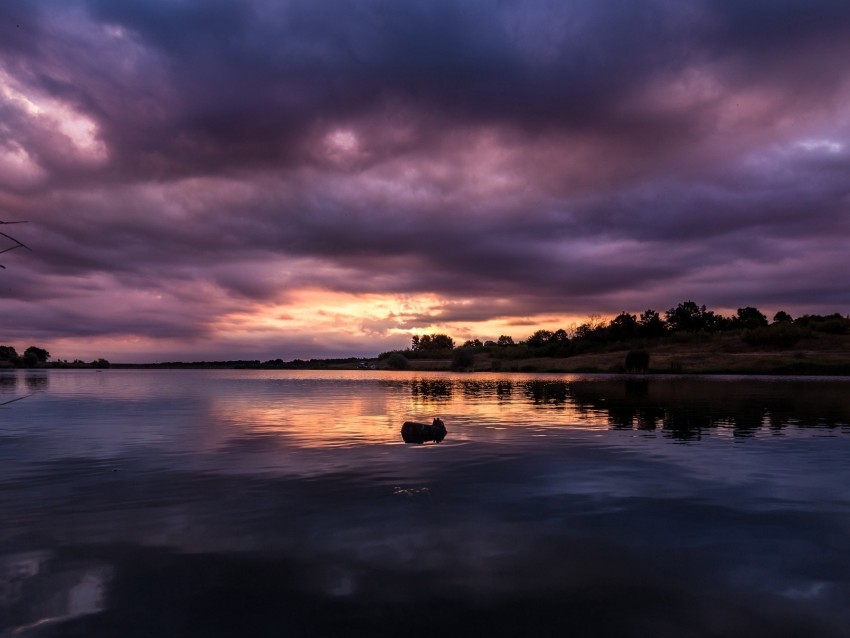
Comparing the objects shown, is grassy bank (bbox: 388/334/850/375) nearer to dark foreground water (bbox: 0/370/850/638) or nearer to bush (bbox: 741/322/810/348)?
bush (bbox: 741/322/810/348)

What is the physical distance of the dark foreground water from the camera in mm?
A: 8680

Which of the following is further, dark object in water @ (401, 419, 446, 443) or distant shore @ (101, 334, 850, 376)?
distant shore @ (101, 334, 850, 376)

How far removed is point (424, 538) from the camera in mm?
12406

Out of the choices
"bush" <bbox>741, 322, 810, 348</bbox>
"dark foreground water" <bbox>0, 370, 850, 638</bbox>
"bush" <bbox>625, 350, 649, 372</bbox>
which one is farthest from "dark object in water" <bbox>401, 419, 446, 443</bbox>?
"bush" <bbox>741, 322, 810, 348</bbox>

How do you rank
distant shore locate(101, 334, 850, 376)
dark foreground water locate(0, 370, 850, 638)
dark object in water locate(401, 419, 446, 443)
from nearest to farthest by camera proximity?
1. dark foreground water locate(0, 370, 850, 638)
2. dark object in water locate(401, 419, 446, 443)
3. distant shore locate(101, 334, 850, 376)

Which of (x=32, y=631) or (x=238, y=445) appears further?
(x=238, y=445)

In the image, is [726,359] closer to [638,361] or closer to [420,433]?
[638,361]

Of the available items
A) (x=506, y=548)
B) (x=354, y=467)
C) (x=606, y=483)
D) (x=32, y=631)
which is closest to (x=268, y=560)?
(x=32, y=631)

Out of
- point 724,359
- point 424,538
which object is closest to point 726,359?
point 724,359

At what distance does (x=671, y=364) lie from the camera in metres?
148

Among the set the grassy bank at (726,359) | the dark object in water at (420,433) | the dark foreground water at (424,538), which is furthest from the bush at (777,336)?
the dark object in water at (420,433)

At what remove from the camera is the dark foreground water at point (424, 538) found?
868 cm

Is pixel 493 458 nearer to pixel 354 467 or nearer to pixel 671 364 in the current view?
pixel 354 467

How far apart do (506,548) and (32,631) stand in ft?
28.1
